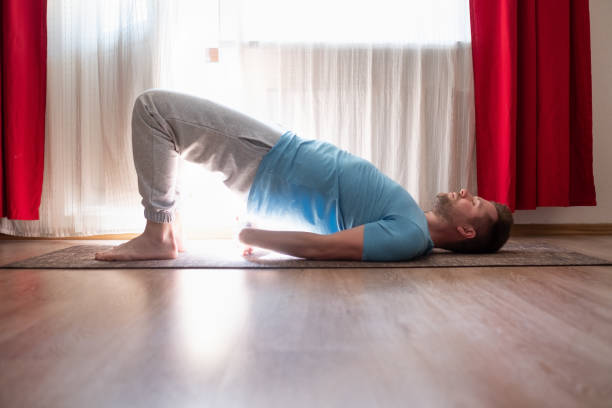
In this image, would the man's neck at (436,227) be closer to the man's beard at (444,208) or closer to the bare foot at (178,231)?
the man's beard at (444,208)

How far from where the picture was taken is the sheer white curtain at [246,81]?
2.45 meters

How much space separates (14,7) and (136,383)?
2472mm

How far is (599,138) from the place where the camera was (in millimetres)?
2719

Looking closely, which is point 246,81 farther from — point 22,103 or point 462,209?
point 462,209

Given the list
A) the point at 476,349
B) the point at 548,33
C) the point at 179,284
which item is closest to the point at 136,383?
the point at 476,349

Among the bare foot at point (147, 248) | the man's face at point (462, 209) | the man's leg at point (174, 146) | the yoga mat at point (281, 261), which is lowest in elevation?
the yoga mat at point (281, 261)

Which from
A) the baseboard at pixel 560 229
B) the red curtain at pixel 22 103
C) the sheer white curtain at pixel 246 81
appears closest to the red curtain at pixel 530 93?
the sheer white curtain at pixel 246 81

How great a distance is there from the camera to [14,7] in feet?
7.74

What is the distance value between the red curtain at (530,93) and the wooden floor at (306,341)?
124 cm

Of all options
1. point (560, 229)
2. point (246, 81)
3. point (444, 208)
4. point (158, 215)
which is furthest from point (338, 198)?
point (560, 229)

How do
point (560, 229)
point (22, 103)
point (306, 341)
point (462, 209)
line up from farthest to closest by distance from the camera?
point (560, 229) < point (22, 103) < point (462, 209) < point (306, 341)

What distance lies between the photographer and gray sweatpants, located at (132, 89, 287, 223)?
62.4 inches

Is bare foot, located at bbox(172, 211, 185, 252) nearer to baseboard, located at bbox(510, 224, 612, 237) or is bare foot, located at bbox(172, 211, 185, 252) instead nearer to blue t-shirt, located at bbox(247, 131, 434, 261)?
blue t-shirt, located at bbox(247, 131, 434, 261)

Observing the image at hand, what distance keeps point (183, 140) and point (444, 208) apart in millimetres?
982
